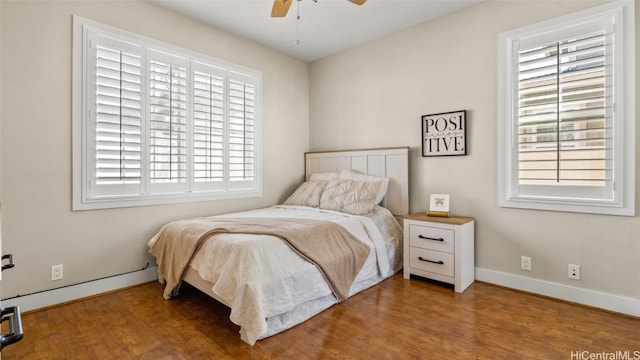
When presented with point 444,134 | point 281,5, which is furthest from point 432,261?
point 281,5

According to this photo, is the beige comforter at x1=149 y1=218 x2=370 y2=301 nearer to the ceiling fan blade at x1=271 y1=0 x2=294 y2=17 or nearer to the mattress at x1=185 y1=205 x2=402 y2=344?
the mattress at x1=185 y1=205 x2=402 y2=344

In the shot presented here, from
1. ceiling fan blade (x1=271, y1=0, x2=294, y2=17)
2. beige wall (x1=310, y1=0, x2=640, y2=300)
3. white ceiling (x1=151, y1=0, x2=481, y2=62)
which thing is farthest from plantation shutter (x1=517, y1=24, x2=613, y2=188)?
ceiling fan blade (x1=271, y1=0, x2=294, y2=17)

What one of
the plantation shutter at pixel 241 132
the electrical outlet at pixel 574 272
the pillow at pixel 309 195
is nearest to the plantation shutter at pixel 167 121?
the plantation shutter at pixel 241 132

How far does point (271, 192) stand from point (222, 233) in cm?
181

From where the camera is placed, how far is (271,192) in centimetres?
422

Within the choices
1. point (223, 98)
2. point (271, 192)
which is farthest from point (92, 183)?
point (271, 192)

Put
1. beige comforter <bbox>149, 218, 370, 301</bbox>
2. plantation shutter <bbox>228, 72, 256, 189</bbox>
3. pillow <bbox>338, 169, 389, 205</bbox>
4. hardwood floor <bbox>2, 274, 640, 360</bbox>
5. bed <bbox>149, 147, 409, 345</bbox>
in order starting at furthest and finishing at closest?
plantation shutter <bbox>228, 72, 256, 189</bbox>
pillow <bbox>338, 169, 389, 205</bbox>
beige comforter <bbox>149, 218, 370, 301</bbox>
bed <bbox>149, 147, 409, 345</bbox>
hardwood floor <bbox>2, 274, 640, 360</bbox>

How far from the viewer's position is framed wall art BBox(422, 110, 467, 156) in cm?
318

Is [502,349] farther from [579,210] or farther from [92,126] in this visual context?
[92,126]

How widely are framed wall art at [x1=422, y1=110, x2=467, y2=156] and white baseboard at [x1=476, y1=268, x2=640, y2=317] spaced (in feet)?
4.04

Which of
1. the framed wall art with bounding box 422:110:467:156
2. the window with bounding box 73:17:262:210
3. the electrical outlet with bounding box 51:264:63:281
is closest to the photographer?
the electrical outlet with bounding box 51:264:63:281

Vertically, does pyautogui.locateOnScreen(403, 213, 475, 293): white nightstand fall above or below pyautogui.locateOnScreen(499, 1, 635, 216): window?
below

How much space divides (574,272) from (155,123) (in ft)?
13.0

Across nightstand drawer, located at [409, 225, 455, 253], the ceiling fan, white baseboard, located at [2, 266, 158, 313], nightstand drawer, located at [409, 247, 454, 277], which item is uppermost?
the ceiling fan
